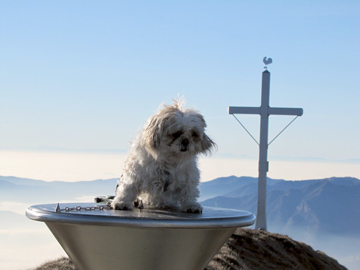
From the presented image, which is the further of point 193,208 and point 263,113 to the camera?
point 263,113

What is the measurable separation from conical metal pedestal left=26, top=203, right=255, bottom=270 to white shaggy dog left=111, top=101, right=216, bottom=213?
0.16 m

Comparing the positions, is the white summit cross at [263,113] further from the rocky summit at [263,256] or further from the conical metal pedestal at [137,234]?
the conical metal pedestal at [137,234]

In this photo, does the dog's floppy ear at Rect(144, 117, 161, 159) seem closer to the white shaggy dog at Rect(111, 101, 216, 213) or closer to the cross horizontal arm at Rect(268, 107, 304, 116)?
the white shaggy dog at Rect(111, 101, 216, 213)

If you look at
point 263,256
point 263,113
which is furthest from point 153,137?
point 263,113

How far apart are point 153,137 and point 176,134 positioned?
0.17 metres

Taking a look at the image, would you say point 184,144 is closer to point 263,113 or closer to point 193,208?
point 193,208

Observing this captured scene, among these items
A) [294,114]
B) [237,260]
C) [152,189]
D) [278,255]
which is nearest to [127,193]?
[152,189]

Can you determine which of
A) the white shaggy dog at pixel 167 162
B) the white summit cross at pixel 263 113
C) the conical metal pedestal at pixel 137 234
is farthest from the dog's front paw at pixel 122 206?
the white summit cross at pixel 263 113

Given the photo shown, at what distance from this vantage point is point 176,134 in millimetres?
3418

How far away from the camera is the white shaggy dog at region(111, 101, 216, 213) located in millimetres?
3408

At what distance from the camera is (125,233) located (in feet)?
10.8

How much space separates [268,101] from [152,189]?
19.9ft

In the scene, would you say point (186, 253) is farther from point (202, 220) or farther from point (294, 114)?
point (294, 114)

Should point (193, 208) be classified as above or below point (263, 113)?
below
